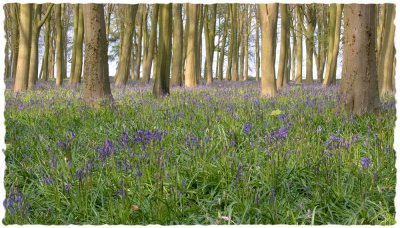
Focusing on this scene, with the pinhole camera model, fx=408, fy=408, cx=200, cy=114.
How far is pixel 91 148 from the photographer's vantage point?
15.8 ft

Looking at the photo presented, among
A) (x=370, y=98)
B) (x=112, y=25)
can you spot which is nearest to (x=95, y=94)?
(x=370, y=98)

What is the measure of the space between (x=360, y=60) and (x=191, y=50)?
10.2 meters

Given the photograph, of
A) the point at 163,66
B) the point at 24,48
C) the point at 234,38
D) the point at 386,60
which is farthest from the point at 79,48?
the point at 234,38

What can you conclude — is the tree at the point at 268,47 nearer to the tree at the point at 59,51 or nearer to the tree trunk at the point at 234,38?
the tree at the point at 59,51

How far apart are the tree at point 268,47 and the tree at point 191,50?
4.65 meters

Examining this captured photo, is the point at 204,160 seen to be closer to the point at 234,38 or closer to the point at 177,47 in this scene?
the point at 177,47

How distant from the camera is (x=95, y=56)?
830 cm

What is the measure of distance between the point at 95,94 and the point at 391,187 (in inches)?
245

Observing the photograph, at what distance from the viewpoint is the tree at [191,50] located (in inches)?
616

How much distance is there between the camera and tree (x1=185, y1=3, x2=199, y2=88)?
15.6m

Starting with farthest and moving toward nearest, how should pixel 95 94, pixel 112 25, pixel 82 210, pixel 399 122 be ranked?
pixel 112 25 → pixel 95 94 → pixel 399 122 → pixel 82 210

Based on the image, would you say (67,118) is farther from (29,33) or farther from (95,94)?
(29,33)

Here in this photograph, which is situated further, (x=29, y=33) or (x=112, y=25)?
(x=112, y=25)

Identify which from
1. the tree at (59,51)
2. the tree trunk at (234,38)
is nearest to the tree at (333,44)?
the tree trunk at (234,38)
